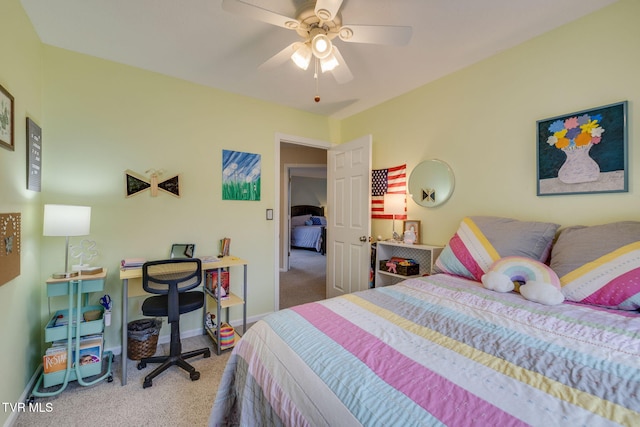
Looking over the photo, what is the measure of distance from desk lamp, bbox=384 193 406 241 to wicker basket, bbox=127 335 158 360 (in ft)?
7.86

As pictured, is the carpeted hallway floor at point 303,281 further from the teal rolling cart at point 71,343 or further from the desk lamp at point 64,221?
the desk lamp at point 64,221

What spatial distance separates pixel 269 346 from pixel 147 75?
2638 millimetres

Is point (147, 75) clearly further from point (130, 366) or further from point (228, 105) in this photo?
point (130, 366)

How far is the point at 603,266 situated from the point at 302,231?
695 centimetres

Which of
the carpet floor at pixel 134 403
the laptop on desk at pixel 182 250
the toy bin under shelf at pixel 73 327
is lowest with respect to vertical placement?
the carpet floor at pixel 134 403

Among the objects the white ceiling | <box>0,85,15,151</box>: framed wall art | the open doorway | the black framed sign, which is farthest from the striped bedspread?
the open doorway

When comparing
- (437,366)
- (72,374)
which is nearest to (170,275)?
(72,374)

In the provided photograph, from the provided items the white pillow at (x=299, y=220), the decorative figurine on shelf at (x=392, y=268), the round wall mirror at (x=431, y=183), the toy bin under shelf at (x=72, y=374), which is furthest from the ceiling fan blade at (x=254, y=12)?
the white pillow at (x=299, y=220)

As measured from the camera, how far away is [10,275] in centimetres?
150

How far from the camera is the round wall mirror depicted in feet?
8.44

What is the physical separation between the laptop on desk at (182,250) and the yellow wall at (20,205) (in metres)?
0.90

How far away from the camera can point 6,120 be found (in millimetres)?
1498

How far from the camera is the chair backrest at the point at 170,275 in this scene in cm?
192

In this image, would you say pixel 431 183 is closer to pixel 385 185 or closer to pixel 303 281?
pixel 385 185
